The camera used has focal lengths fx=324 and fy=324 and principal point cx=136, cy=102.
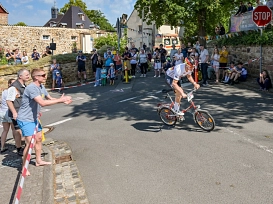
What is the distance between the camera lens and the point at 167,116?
28.7ft

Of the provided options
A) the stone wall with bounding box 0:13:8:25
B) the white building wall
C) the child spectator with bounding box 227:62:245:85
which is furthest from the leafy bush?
the stone wall with bounding box 0:13:8:25

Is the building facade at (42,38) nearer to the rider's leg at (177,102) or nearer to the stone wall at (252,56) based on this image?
the stone wall at (252,56)

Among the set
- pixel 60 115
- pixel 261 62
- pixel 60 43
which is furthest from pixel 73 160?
pixel 60 43

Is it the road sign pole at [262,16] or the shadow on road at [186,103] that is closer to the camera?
the shadow on road at [186,103]

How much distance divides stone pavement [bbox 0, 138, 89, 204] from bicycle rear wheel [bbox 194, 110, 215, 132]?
330 centimetres

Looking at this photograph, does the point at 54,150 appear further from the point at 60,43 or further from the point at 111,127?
the point at 60,43

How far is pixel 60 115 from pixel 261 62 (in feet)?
32.0

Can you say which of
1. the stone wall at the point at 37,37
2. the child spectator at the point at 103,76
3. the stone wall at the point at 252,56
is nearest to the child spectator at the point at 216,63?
the stone wall at the point at 252,56

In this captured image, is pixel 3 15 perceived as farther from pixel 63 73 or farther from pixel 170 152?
pixel 170 152

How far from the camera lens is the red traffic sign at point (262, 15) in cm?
1471

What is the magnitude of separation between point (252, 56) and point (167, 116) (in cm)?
928

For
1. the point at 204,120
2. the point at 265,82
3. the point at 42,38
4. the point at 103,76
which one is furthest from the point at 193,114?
the point at 42,38

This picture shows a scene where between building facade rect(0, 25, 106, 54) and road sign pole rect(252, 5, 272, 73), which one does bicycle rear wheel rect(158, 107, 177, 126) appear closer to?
road sign pole rect(252, 5, 272, 73)

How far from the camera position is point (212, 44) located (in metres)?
21.1
